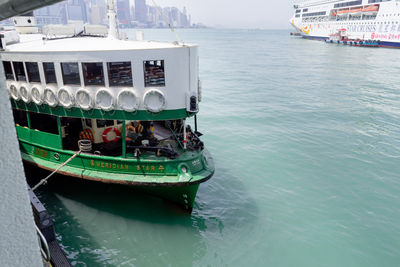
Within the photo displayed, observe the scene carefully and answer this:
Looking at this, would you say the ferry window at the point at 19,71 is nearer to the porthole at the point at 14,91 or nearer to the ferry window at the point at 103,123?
the porthole at the point at 14,91

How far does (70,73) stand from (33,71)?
5.24 feet

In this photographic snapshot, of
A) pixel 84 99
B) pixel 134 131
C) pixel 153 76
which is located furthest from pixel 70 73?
pixel 134 131

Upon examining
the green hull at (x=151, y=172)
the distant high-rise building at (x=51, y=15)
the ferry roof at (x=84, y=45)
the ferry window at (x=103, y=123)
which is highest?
the distant high-rise building at (x=51, y=15)

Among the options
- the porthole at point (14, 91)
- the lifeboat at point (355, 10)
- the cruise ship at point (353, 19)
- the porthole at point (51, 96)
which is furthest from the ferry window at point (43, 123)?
the lifeboat at point (355, 10)

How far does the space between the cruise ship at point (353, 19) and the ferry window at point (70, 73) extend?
237 feet

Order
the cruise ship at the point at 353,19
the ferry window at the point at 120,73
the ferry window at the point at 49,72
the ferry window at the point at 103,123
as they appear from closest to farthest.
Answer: the ferry window at the point at 120,73 < the ferry window at the point at 49,72 < the ferry window at the point at 103,123 < the cruise ship at the point at 353,19

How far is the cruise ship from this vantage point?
6481cm

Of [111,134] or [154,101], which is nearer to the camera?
[154,101]

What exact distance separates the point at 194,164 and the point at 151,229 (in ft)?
8.33

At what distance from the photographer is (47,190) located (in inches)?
450

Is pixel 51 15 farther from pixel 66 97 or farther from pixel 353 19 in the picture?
pixel 66 97

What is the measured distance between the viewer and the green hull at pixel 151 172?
9.44m

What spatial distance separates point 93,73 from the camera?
9.34 m

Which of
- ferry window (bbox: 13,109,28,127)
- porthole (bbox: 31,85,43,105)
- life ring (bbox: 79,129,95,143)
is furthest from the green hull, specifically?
ferry window (bbox: 13,109,28,127)
